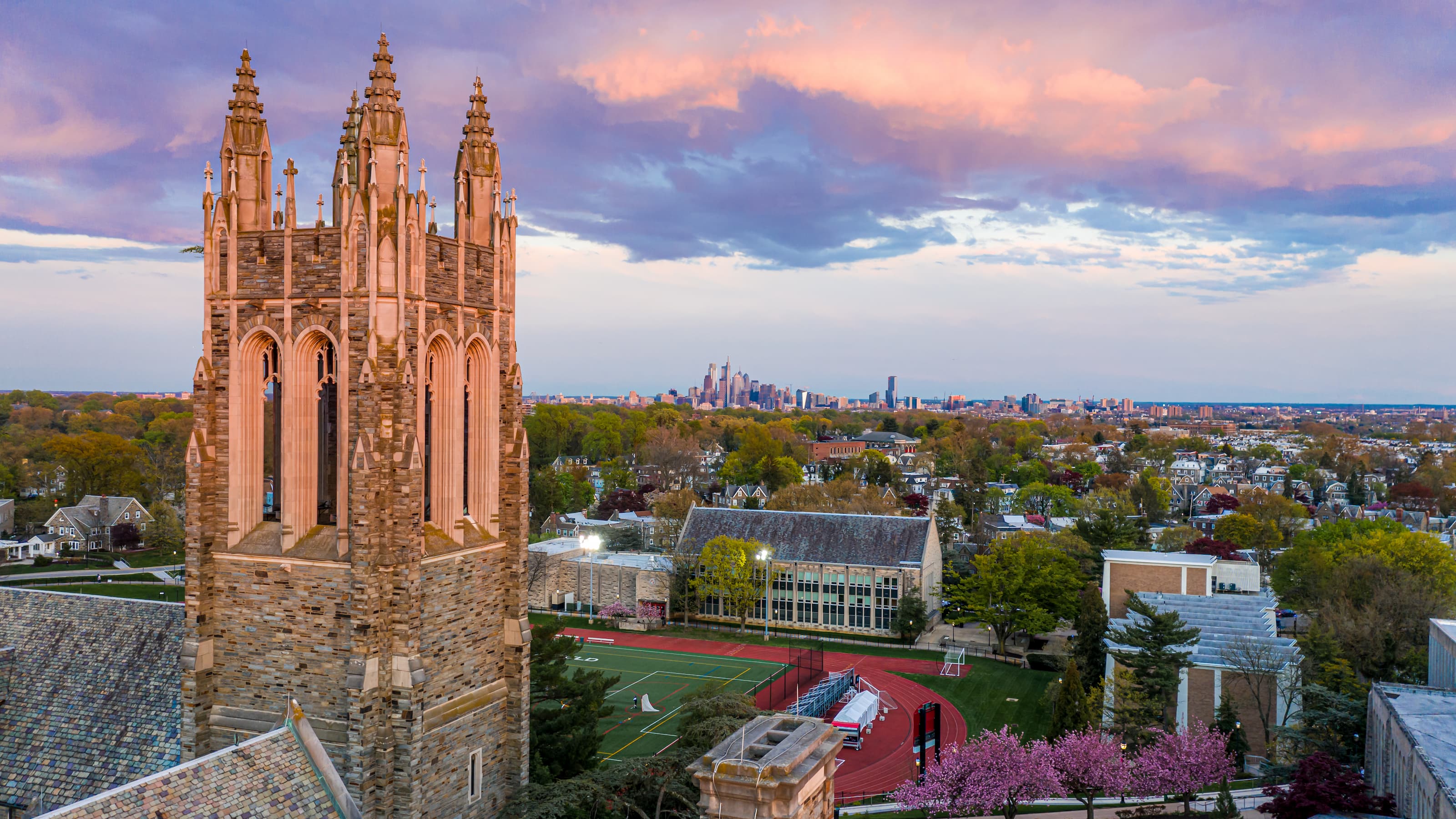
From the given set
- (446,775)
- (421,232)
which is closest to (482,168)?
(421,232)

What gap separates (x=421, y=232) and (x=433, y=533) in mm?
6107

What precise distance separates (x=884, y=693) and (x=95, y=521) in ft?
244

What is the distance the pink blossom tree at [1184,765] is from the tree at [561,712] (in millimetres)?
17429

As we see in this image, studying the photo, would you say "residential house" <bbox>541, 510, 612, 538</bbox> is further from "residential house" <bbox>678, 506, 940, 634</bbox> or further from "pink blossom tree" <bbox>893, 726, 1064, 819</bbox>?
"pink blossom tree" <bbox>893, 726, 1064, 819</bbox>

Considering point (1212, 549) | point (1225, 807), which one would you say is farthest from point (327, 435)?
point (1212, 549)

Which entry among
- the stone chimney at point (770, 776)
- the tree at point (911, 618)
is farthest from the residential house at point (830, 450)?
the stone chimney at point (770, 776)

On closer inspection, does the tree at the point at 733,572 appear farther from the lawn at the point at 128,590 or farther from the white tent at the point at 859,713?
the lawn at the point at 128,590

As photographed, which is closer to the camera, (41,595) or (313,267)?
(313,267)

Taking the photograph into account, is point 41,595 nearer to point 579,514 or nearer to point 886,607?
point 886,607

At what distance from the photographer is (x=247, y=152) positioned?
1869cm

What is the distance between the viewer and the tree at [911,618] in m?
58.2

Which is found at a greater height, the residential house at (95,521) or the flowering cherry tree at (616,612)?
the residential house at (95,521)

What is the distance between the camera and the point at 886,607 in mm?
61781

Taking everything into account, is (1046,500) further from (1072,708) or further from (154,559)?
(154,559)
